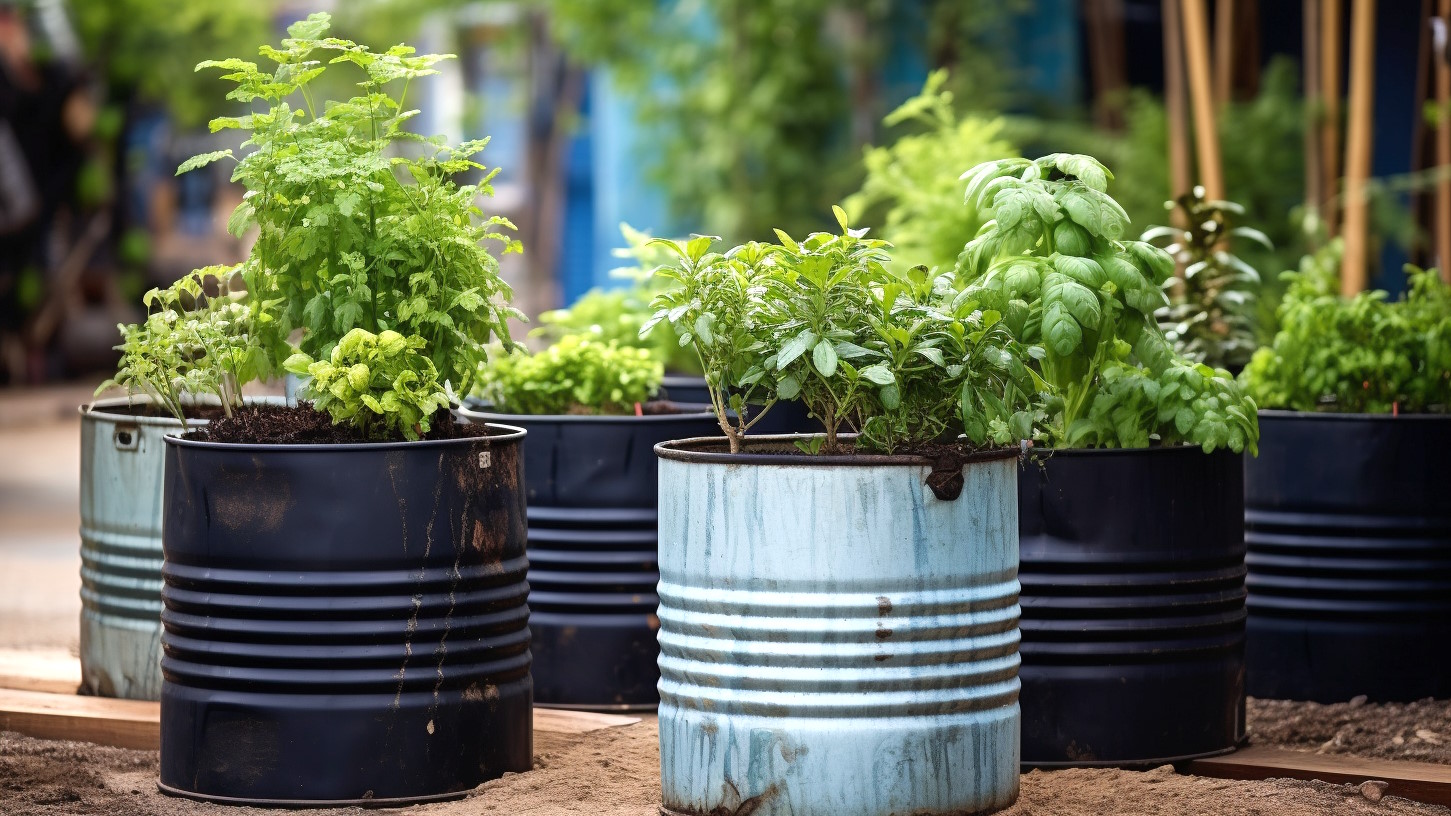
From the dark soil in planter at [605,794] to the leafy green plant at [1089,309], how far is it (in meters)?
0.76

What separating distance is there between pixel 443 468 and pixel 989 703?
1.21m

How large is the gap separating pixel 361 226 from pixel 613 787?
53.4 inches

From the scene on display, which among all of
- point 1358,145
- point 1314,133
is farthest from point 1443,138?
point 1314,133

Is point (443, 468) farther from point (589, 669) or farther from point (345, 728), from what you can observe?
point (589, 669)

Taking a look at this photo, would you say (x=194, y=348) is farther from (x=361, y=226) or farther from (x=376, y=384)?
(x=376, y=384)

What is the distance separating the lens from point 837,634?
3332 millimetres

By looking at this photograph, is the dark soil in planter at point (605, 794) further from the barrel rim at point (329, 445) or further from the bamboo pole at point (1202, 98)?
the bamboo pole at point (1202, 98)

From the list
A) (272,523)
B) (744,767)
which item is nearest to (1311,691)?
(744,767)

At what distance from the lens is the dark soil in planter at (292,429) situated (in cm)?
379

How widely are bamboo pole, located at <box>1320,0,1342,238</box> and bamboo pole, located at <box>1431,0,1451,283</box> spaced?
17.6 inches

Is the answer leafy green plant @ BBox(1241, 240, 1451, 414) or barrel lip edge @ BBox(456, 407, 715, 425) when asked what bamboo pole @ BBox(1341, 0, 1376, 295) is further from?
barrel lip edge @ BBox(456, 407, 715, 425)

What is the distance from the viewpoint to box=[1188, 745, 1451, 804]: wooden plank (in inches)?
152

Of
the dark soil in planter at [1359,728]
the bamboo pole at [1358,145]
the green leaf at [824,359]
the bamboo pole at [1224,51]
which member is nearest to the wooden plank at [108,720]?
the green leaf at [824,359]

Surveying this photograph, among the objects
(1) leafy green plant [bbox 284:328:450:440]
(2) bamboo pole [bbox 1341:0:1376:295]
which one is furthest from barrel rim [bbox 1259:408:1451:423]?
(2) bamboo pole [bbox 1341:0:1376:295]
